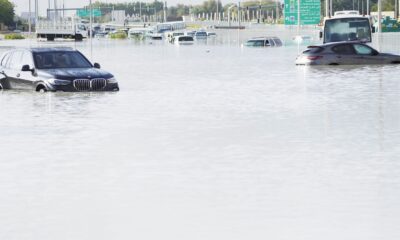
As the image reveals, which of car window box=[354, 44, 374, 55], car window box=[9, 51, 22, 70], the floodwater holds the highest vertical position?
car window box=[9, 51, 22, 70]

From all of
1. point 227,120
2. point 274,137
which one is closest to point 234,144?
point 274,137

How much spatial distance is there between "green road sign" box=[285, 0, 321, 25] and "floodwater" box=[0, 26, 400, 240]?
72.8 metres

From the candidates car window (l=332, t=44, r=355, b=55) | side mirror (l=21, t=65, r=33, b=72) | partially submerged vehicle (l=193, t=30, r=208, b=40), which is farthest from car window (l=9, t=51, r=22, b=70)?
partially submerged vehicle (l=193, t=30, r=208, b=40)

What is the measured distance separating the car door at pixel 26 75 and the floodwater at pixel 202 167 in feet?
7.84

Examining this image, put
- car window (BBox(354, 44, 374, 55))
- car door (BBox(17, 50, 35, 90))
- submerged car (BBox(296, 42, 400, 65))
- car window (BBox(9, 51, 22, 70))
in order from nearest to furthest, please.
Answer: car door (BBox(17, 50, 35, 90))
car window (BBox(9, 51, 22, 70))
submerged car (BBox(296, 42, 400, 65))
car window (BBox(354, 44, 374, 55))

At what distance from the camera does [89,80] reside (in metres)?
29.4

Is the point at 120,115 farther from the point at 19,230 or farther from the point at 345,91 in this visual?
the point at 19,230

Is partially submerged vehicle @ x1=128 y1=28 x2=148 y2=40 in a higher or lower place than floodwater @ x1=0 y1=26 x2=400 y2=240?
higher

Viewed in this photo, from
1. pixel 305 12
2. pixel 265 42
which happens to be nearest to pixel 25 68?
pixel 265 42

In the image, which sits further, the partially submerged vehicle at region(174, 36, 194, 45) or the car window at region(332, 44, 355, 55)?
the partially submerged vehicle at region(174, 36, 194, 45)

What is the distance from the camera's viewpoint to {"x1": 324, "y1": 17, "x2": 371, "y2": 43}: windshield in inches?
2410

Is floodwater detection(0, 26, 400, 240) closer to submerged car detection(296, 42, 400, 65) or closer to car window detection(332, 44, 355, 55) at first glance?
submerged car detection(296, 42, 400, 65)

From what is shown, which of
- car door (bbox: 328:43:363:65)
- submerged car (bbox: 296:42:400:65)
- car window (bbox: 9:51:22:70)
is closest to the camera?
car window (bbox: 9:51:22:70)

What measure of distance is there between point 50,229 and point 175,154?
5899 mm
